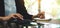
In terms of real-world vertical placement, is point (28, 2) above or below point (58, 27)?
above

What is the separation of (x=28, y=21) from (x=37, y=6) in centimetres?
12

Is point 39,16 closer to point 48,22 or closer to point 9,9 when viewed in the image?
point 48,22

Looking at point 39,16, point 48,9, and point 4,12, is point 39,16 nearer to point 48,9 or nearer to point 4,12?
point 48,9

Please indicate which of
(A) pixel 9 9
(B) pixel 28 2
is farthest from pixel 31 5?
(A) pixel 9 9

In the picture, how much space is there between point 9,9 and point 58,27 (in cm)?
36

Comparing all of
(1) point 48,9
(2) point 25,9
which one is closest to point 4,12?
(2) point 25,9

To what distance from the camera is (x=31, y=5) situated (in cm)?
95

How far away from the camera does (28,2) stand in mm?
A: 944

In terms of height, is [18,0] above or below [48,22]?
above

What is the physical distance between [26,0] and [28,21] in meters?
0.15

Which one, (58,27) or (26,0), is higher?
(26,0)

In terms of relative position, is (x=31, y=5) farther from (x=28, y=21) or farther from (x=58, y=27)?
(x=58, y=27)

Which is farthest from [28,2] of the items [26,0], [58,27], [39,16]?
[58,27]

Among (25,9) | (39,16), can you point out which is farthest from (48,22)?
(25,9)
